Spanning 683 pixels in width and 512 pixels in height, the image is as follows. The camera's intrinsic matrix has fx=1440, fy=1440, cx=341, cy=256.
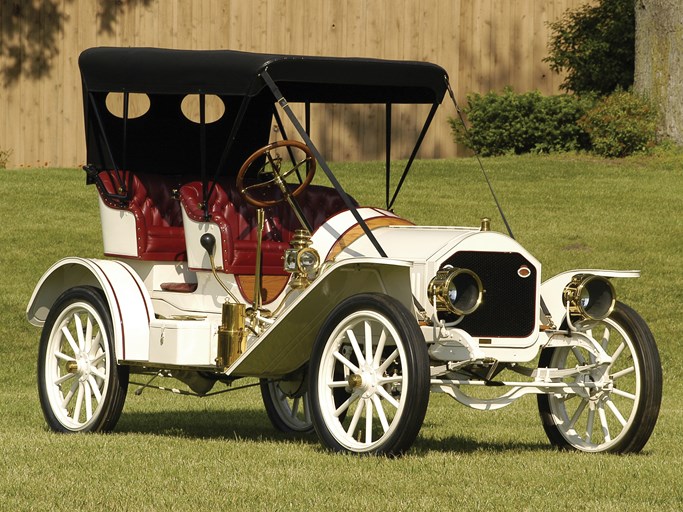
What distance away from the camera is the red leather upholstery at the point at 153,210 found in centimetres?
873

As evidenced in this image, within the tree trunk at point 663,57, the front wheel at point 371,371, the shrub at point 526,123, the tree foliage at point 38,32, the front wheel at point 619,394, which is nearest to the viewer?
the front wheel at point 371,371

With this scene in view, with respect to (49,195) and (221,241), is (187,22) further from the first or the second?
(221,241)

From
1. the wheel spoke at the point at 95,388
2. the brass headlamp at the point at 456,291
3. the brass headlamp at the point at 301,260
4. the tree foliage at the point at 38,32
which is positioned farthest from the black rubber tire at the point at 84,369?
the tree foliage at the point at 38,32

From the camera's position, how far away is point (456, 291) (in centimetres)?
700

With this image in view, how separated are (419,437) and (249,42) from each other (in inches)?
533

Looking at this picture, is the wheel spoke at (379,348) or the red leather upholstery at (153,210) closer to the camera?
the wheel spoke at (379,348)

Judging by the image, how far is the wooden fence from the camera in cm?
2091

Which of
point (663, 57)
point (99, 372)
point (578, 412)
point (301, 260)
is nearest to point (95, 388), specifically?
point (99, 372)

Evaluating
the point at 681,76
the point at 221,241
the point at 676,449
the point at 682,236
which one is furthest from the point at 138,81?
the point at 681,76

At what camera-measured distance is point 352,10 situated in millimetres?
21438

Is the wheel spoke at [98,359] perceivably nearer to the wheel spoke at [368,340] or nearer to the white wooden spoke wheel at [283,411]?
the white wooden spoke wheel at [283,411]

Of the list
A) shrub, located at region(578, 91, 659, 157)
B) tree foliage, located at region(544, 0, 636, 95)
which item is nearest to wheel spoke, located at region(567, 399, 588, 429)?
shrub, located at region(578, 91, 659, 157)

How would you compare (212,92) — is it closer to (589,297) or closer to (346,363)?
(346,363)

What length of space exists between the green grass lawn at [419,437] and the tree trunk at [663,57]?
0.68 m
